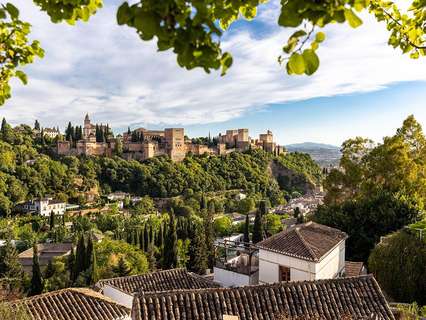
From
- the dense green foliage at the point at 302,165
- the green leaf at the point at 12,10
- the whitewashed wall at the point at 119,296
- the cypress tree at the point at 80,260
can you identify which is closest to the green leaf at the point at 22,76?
the green leaf at the point at 12,10

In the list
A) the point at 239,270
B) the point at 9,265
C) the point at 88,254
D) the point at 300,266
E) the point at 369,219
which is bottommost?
the point at 9,265

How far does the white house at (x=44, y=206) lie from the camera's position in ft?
178

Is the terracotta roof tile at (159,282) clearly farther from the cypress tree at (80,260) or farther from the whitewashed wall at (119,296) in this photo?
the cypress tree at (80,260)

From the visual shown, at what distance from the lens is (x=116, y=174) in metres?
70.3

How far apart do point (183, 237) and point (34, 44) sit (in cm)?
3448

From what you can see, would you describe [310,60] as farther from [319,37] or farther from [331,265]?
[331,265]

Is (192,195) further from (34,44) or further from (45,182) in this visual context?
(34,44)

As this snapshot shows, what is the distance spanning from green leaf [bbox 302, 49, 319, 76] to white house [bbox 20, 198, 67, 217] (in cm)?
5869

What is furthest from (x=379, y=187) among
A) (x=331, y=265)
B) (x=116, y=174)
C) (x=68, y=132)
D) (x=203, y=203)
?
(x=68, y=132)

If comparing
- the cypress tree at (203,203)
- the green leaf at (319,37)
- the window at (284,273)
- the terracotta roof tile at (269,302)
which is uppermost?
the green leaf at (319,37)

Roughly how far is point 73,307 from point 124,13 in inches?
355

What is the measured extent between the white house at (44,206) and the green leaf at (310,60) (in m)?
58.7

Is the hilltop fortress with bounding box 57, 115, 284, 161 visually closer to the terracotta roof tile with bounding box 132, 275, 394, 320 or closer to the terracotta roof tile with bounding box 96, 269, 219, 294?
the terracotta roof tile with bounding box 96, 269, 219, 294

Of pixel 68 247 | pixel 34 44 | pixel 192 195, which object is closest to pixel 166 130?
pixel 192 195
